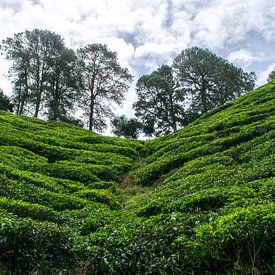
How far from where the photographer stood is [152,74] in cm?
7250

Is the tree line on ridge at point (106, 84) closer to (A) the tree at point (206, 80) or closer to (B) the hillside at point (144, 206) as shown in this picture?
(A) the tree at point (206, 80)

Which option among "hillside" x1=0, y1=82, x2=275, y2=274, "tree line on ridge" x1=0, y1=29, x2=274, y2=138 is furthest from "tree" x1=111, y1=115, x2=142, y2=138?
"hillside" x1=0, y1=82, x2=275, y2=274

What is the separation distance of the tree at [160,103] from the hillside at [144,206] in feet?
121

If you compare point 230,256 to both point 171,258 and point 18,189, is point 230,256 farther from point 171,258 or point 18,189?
point 18,189

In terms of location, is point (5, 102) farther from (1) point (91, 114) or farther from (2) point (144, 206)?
(2) point (144, 206)

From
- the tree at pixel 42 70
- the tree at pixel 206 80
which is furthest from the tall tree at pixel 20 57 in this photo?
the tree at pixel 206 80

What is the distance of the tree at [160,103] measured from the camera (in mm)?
69750

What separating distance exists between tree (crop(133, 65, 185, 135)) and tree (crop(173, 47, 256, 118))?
7.46 ft

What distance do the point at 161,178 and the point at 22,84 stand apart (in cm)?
4554

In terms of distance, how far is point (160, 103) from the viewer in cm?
7138

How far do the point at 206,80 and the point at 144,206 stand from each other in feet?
→ 184

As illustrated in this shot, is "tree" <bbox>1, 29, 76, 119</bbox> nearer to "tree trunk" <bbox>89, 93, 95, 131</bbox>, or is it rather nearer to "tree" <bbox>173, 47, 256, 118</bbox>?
"tree trunk" <bbox>89, 93, 95, 131</bbox>

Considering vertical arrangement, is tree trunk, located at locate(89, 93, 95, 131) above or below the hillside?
above

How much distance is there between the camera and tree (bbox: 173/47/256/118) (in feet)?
223
